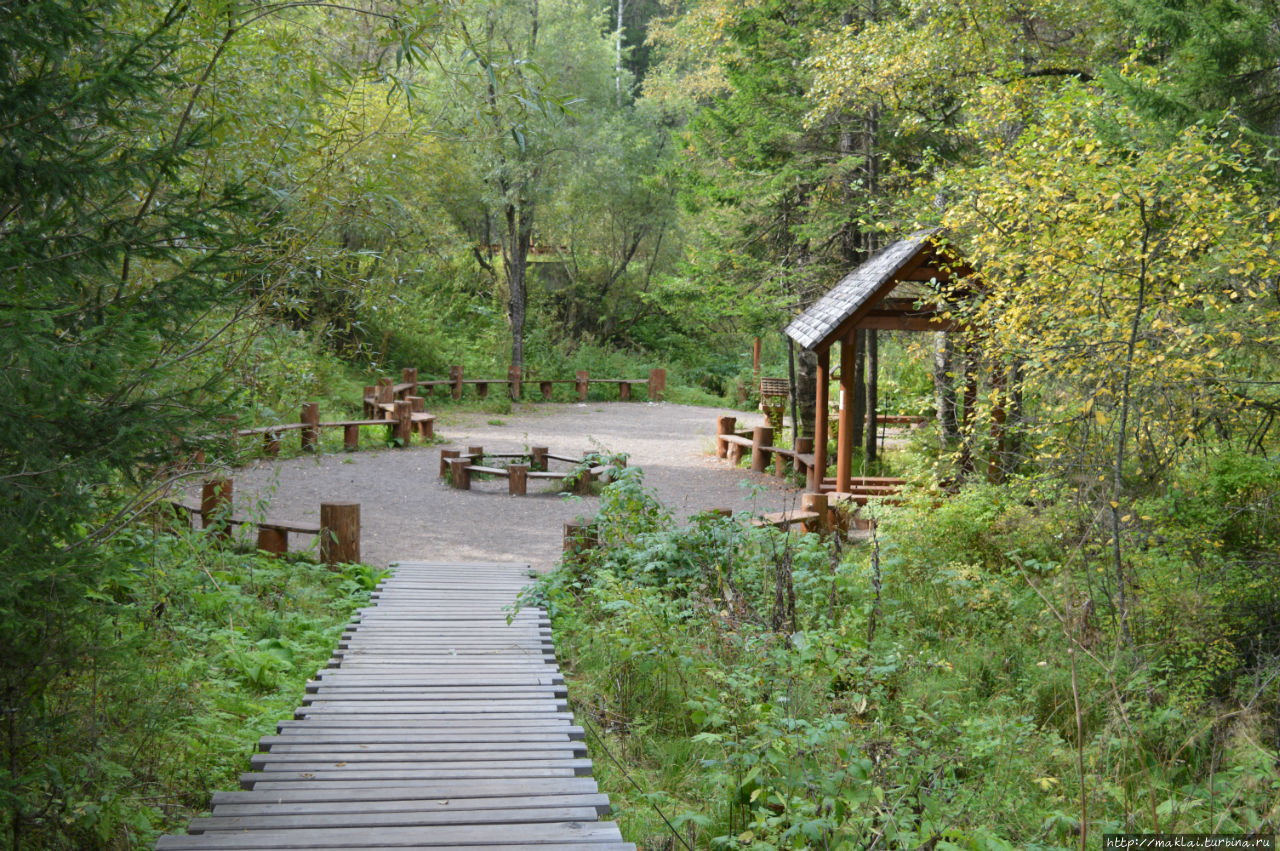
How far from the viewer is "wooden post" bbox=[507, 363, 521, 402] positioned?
856 inches

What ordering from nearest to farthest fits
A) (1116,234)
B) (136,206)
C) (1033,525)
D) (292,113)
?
(136,206) < (292,113) < (1116,234) < (1033,525)

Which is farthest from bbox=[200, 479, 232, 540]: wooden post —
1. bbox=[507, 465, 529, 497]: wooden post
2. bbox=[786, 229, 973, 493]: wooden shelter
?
bbox=[786, 229, 973, 493]: wooden shelter

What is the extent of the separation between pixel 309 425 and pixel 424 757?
10917mm

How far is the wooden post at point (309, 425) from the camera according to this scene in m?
14.4

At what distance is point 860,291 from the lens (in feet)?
32.5

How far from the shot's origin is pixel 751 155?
44.3ft

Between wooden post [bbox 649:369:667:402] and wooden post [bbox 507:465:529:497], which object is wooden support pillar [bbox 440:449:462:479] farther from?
wooden post [bbox 649:369:667:402]

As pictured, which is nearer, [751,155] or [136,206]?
[136,206]

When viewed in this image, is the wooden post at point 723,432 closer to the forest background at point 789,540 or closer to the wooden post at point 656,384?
the forest background at point 789,540

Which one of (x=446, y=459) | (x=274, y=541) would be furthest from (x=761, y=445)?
(x=274, y=541)

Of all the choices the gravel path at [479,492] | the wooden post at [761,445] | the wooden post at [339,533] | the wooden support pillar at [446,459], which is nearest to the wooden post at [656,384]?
the gravel path at [479,492]

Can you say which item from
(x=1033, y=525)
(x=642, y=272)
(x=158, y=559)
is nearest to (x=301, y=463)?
(x=158, y=559)

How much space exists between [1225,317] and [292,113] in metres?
5.29

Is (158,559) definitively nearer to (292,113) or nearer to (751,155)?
(292,113)
